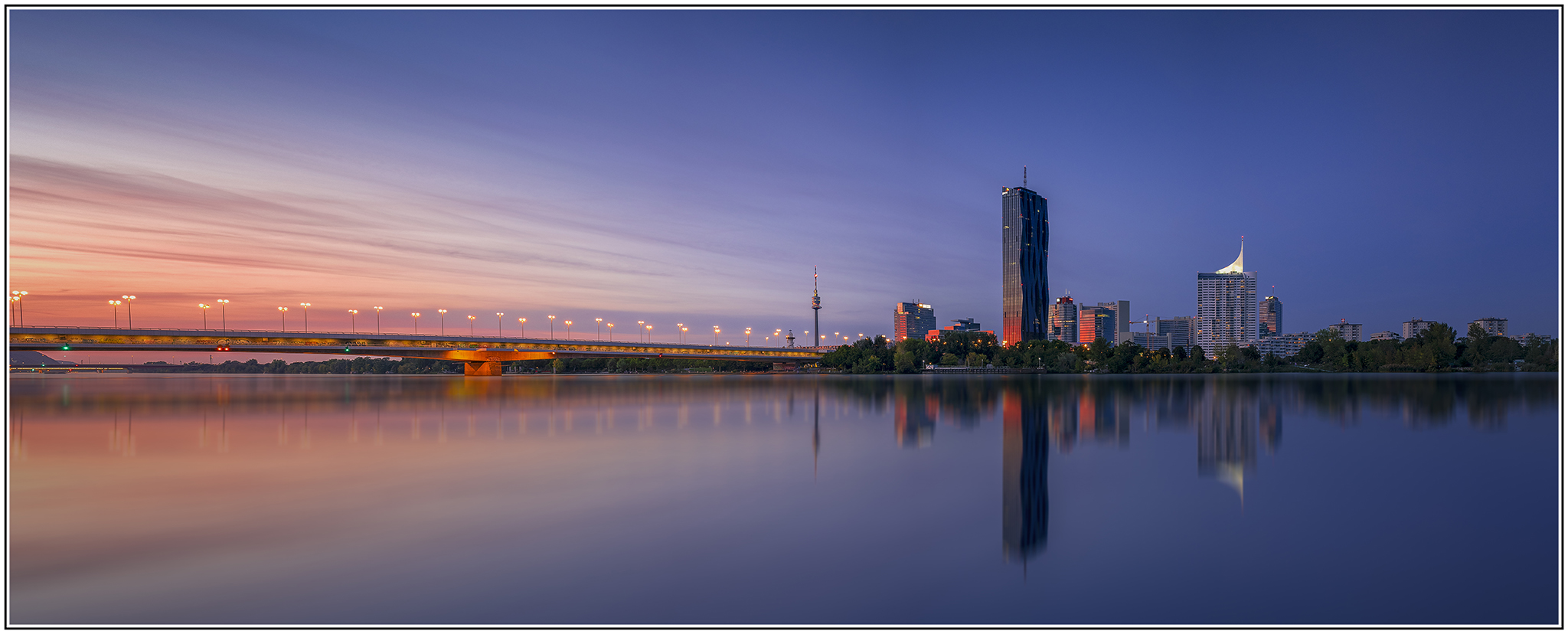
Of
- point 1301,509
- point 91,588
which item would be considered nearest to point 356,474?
point 91,588

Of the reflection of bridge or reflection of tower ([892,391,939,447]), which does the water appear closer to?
reflection of tower ([892,391,939,447])

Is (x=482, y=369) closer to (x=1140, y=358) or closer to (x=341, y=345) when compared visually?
(x=341, y=345)

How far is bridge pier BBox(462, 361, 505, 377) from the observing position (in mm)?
110438

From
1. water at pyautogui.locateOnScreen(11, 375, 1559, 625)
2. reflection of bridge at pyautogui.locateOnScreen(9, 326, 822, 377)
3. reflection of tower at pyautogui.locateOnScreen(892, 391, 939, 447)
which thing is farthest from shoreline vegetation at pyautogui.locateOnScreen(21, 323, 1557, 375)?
water at pyautogui.locateOnScreen(11, 375, 1559, 625)

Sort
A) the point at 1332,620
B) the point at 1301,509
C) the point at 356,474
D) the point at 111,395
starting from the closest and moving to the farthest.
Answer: the point at 1332,620 → the point at 1301,509 → the point at 356,474 → the point at 111,395

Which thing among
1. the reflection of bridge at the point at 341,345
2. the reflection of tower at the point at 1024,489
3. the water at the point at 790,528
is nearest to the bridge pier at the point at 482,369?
the reflection of bridge at the point at 341,345

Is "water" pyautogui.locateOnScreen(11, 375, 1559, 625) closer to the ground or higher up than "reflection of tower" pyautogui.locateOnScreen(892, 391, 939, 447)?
higher up

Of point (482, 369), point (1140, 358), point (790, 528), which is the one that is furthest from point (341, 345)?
point (1140, 358)

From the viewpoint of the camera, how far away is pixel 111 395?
47750mm

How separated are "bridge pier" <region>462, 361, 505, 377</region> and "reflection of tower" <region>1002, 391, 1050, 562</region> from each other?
103m

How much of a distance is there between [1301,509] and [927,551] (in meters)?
6.89

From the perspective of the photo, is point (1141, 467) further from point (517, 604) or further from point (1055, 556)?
point (517, 604)

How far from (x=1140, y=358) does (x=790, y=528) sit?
483 feet

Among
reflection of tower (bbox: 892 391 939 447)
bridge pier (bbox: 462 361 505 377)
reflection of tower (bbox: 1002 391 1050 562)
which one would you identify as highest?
reflection of tower (bbox: 1002 391 1050 562)
